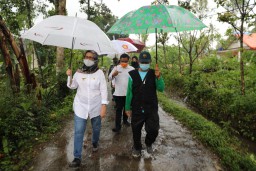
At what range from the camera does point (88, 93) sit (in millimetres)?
3891

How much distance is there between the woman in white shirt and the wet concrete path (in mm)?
498

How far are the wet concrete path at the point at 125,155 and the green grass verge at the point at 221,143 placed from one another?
0.61ft

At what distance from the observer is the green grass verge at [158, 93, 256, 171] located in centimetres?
435

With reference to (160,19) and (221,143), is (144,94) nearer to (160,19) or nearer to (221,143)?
(160,19)

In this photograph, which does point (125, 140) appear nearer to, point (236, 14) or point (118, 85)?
point (118, 85)

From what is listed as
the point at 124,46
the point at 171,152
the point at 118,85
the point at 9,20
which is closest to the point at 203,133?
the point at 171,152

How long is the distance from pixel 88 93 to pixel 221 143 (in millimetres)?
3312

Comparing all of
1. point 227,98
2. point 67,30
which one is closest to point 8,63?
point 67,30

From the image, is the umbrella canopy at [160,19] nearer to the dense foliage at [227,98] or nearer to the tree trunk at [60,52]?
the dense foliage at [227,98]

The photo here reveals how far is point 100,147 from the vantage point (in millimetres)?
4898

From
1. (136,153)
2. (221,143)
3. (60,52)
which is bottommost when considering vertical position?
(221,143)

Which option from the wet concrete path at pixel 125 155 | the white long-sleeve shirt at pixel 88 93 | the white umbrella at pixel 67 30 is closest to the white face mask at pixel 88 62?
the white long-sleeve shirt at pixel 88 93

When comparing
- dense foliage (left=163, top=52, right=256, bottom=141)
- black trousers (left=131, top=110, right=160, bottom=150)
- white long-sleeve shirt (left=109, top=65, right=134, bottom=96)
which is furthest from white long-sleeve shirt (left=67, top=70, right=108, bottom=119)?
dense foliage (left=163, top=52, right=256, bottom=141)

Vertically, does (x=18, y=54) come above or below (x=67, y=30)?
below
